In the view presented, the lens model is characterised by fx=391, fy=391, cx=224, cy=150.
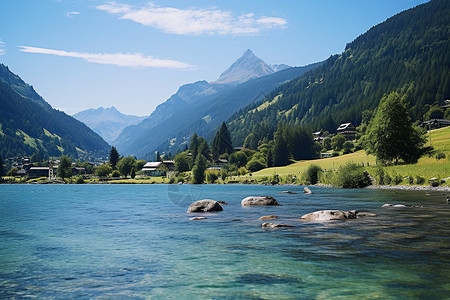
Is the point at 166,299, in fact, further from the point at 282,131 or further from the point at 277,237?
the point at 282,131

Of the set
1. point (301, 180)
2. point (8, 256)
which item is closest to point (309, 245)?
point (8, 256)

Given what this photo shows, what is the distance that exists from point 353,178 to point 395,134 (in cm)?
1399

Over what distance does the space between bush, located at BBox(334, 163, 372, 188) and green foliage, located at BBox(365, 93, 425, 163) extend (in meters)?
6.21

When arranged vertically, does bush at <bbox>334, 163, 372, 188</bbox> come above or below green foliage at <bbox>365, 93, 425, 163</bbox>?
below

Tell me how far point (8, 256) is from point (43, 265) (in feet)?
11.6

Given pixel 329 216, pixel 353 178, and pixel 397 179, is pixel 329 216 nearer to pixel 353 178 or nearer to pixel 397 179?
pixel 397 179

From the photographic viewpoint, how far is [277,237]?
24.8m

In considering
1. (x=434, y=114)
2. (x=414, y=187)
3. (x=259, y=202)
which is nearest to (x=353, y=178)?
(x=414, y=187)

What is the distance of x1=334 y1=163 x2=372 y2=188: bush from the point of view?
93.3 meters

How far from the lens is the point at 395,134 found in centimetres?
9100

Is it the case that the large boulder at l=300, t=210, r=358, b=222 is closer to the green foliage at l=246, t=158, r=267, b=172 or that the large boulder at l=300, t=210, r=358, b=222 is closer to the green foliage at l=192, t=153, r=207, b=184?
the green foliage at l=192, t=153, r=207, b=184

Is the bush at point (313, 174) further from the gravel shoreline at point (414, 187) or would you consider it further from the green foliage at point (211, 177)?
the green foliage at point (211, 177)

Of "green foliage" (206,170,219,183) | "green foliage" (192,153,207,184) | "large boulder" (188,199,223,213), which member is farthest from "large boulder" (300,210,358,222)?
"green foliage" (206,170,219,183)

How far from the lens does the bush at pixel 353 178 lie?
93.3 meters
